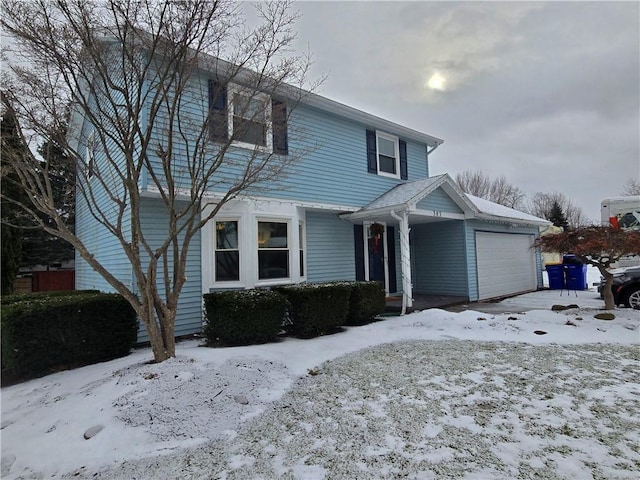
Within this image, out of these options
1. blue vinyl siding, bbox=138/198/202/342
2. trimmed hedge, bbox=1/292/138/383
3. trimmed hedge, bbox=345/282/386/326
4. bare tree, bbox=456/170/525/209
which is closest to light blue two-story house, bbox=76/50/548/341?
blue vinyl siding, bbox=138/198/202/342

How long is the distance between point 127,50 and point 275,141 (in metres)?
3.71

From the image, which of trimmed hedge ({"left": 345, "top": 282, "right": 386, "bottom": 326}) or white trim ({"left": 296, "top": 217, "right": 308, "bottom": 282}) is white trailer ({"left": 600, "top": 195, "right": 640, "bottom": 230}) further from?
white trim ({"left": 296, "top": 217, "right": 308, "bottom": 282})

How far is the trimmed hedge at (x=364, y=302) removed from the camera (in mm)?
7324

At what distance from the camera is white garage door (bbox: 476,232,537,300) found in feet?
37.1

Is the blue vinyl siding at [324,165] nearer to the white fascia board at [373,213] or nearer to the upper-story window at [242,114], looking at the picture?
the white fascia board at [373,213]

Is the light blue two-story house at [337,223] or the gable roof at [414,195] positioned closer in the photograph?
the light blue two-story house at [337,223]

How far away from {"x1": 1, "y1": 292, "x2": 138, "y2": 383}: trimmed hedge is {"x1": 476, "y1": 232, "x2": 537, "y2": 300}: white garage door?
9892 mm

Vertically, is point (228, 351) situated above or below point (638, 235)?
below

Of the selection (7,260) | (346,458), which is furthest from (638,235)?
(7,260)

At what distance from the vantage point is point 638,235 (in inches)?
263

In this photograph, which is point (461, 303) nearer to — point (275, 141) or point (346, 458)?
point (275, 141)

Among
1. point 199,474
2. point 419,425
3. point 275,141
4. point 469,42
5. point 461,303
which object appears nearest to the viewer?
point 199,474

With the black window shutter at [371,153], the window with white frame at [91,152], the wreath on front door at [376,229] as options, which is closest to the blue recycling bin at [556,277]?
the wreath on front door at [376,229]

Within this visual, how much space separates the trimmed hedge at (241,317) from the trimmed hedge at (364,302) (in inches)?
Result: 76.8
